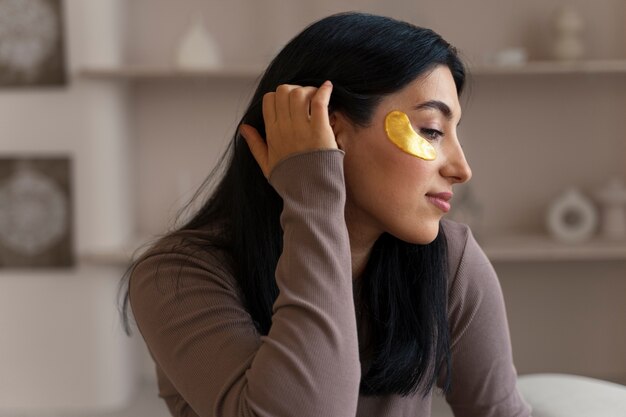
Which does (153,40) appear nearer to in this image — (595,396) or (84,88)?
(84,88)

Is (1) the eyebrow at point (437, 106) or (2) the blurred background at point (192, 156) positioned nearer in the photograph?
(1) the eyebrow at point (437, 106)

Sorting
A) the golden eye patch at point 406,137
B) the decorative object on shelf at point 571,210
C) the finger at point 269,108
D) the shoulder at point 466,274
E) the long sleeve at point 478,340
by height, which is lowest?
the decorative object on shelf at point 571,210

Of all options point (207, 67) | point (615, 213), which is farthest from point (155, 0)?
point (615, 213)

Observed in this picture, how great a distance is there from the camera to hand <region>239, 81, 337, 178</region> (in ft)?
4.25

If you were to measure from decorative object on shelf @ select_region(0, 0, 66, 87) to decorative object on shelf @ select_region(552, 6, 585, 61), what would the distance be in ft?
5.99

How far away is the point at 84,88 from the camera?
137 inches

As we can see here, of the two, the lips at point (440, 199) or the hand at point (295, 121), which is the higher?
the hand at point (295, 121)

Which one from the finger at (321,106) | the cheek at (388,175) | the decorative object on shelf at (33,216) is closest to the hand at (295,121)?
the finger at (321,106)

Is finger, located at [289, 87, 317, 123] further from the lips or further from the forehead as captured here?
the lips

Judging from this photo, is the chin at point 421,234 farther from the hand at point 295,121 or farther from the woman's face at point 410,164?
the hand at point 295,121

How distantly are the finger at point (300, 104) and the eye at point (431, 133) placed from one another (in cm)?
18

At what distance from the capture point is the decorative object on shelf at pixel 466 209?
12.0 ft

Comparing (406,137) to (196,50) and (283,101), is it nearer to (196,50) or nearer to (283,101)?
(283,101)

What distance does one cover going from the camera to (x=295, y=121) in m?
1.31
